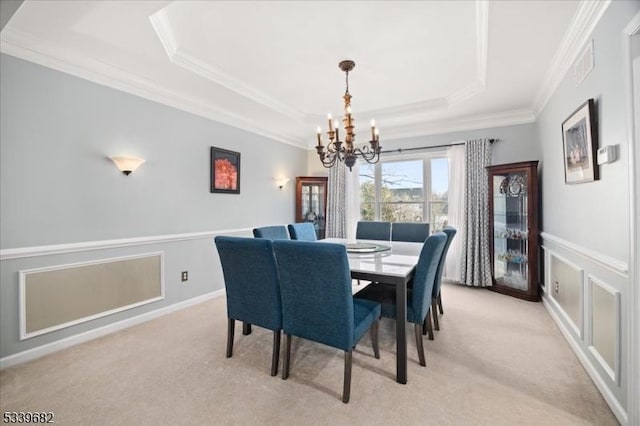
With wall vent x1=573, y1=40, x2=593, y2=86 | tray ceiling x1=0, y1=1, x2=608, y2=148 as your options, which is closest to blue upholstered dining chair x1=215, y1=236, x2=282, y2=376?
tray ceiling x1=0, y1=1, x2=608, y2=148

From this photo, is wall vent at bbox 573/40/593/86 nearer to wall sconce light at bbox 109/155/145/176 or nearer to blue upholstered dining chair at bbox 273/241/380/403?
blue upholstered dining chair at bbox 273/241/380/403

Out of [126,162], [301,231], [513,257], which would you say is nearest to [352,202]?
[301,231]

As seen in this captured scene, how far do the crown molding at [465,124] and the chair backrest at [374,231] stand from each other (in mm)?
1775

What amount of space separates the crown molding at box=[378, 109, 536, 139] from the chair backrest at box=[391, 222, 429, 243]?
5.77 ft

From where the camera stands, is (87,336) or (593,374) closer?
(593,374)

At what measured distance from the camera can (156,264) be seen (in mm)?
3094

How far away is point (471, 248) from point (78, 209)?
Answer: 462 cm

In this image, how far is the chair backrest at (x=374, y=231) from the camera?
3.75m

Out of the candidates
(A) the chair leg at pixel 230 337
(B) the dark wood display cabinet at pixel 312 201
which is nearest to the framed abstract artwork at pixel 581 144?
(A) the chair leg at pixel 230 337

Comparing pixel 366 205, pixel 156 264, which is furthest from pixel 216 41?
pixel 366 205

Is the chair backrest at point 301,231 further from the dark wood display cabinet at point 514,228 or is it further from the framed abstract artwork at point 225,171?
the dark wood display cabinet at point 514,228

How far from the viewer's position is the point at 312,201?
5.34 meters

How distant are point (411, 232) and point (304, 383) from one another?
2270 millimetres

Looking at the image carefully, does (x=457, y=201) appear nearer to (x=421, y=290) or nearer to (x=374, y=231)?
(x=374, y=231)
